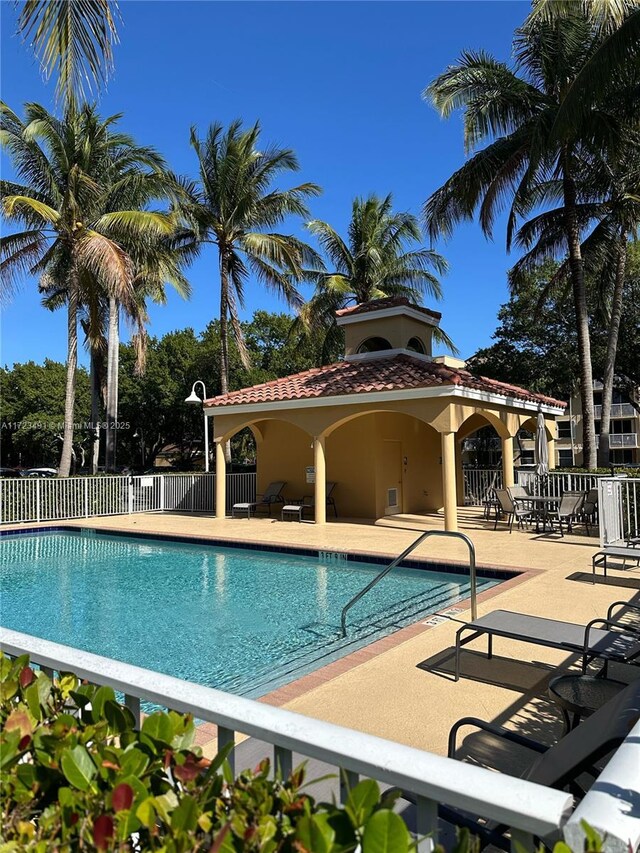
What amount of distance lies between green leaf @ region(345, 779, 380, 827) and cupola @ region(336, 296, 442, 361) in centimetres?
1817

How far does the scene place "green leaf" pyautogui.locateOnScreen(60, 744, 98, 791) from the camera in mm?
1595

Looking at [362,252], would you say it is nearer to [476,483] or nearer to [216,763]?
[476,483]

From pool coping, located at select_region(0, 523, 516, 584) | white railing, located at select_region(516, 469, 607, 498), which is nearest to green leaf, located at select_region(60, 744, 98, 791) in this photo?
pool coping, located at select_region(0, 523, 516, 584)

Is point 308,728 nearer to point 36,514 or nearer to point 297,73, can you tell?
A: point 297,73

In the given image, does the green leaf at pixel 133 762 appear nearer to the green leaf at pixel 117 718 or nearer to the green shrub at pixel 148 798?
the green shrub at pixel 148 798

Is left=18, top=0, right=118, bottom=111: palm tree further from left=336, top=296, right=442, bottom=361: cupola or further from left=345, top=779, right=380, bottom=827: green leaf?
left=336, top=296, right=442, bottom=361: cupola

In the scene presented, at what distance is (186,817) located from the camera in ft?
4.57

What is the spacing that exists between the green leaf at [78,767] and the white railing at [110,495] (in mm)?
19348

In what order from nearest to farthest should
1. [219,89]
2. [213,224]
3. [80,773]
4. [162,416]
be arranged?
1. [80,773]
2. [219,89]
3. [213,224]
4. [162,416]

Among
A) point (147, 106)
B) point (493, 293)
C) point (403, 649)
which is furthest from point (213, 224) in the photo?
point (403, 649)

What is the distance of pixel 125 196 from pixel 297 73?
39.3 feet

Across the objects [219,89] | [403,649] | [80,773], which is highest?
[219,89]

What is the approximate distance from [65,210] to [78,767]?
2268 cm

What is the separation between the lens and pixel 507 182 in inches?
725
